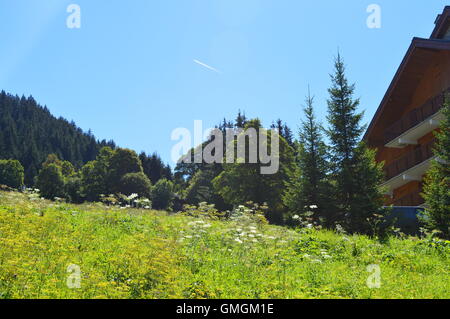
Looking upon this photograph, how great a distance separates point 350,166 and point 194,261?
14063 millimetres

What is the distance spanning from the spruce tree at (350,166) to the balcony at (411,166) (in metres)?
4.77

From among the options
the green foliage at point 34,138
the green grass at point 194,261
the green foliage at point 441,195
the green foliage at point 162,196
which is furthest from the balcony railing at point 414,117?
the green foliage at point 34,138

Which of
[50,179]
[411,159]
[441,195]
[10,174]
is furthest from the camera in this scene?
[10,174]

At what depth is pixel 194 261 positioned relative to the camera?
837 cm

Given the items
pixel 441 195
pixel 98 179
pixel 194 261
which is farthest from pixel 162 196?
pixel 194 261

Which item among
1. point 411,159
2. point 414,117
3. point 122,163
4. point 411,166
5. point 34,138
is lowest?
point 411,166

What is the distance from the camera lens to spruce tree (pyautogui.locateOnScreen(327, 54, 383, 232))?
18.8m

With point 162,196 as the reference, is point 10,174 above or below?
above

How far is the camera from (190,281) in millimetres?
7023

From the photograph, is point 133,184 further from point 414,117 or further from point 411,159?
point 414,117

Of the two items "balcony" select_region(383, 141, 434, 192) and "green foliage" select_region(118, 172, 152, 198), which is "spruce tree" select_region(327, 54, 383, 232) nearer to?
"balcony" select_region(383, 141, 434, 192)

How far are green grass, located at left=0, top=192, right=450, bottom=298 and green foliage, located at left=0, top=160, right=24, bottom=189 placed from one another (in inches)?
3286
